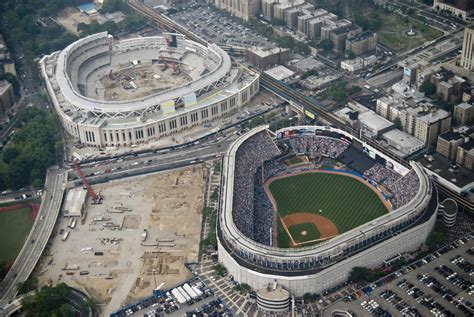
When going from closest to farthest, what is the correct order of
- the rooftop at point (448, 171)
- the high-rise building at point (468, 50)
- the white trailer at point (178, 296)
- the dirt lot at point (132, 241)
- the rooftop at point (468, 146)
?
the white trailer at point (178, 296) → the dirt lot at point (132, 241) → the rooftop at point (448, 171) → the rooftop at point (468, 146) → the high-rise building at point (468, 50)

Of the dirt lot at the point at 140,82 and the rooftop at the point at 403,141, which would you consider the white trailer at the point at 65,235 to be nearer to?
the dirt lot at the point at 140,82

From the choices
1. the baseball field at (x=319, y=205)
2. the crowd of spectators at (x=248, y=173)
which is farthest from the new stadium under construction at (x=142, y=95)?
the baseball field at (x=319, y=205)

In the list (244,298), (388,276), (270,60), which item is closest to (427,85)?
(270,60)

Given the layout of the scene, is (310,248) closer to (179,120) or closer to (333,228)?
(333,228)

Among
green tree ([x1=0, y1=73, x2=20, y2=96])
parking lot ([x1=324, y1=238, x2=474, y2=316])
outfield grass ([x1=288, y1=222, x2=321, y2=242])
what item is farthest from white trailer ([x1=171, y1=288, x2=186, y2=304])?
green tree ([x1=0, y1=73, x2=20, y2=96])

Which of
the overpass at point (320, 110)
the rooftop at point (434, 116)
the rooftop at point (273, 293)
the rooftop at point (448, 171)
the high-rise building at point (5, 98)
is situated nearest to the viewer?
the rooftop at point (273, 293)

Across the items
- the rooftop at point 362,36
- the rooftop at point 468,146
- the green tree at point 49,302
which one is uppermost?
the rooftop at point 362,36
